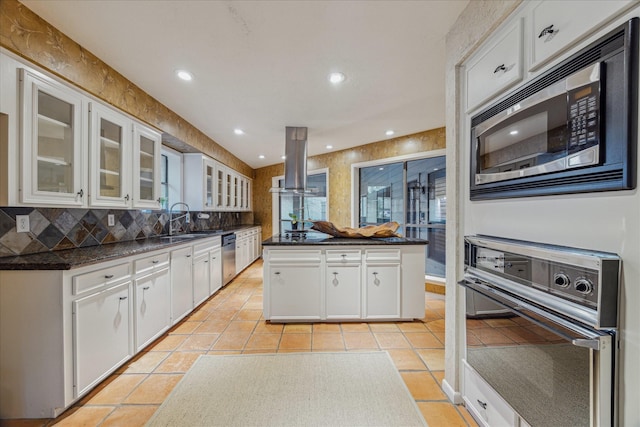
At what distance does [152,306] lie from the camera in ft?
8.02

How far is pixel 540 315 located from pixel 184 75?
122 inches

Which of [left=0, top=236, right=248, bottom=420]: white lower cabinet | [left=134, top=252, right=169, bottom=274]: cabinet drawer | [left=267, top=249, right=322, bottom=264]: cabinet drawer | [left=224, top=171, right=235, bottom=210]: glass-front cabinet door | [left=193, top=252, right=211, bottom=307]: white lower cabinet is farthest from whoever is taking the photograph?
[left=224, top=171, right=235, bottom=210]: glass-front cabinet door

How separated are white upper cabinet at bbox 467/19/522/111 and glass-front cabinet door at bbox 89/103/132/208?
9.17 ft

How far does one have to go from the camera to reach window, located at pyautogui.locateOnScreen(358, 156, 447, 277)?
4176 mm

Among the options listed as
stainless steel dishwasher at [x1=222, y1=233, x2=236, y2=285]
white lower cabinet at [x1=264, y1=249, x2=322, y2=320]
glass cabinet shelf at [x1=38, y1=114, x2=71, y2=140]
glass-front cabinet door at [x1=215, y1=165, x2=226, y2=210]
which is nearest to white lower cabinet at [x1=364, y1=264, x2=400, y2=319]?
white lower cabinet at [x1=264, y1=249, x2=322, y2=320]

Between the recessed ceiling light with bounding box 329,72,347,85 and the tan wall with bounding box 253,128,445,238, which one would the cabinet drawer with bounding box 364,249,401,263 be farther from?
the tan wall with bounding box 253,128,445,238

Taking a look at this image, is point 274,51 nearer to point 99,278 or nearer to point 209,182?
point 99,278

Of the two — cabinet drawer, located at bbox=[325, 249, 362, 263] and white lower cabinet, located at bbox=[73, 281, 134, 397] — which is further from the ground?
cabinet drawer, located at bbox=[325, 249, 362, 263]

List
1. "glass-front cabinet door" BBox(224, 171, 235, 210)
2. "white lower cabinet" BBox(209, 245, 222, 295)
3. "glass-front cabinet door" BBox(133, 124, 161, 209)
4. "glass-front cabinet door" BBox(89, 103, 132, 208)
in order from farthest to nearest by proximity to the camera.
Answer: "glass-front cabinet door" BBox(224, 171, 235, 210) < "white lower cabinet" BBox(209, 245, 222, 295) < "glass-front cabinet door" BBox(133, 124, 161, 209) < "glass-front cabinet door" BBox(89, 103, 132, 208)

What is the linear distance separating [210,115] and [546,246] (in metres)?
3.71

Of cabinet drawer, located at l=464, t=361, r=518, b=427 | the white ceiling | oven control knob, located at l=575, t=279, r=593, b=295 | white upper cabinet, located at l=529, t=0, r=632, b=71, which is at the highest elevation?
the white ceiling

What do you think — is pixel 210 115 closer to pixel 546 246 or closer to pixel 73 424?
pixel 73 424

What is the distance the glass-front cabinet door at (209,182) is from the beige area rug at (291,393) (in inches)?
112

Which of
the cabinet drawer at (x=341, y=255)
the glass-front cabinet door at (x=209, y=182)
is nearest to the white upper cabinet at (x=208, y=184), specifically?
the glass-front cabinet door at (x=209, y=182)
